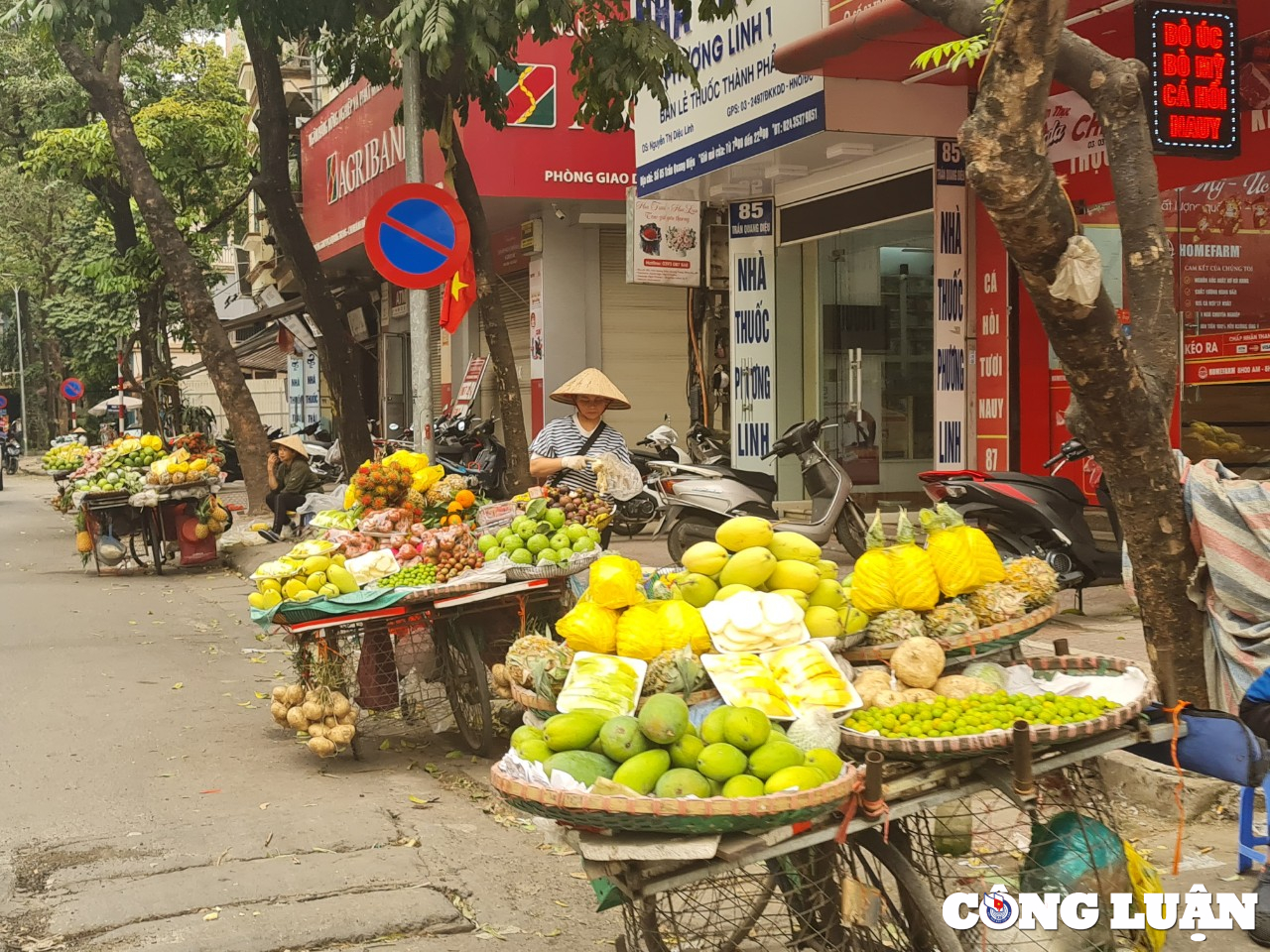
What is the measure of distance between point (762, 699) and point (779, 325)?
1099 centimetres

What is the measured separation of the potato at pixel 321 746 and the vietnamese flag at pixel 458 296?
185 inches

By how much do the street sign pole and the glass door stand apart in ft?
18.3

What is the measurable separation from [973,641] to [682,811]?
148 cm

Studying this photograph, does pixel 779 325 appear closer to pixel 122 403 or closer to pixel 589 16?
pixel 589 16

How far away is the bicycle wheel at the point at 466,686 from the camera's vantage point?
20.8 feet

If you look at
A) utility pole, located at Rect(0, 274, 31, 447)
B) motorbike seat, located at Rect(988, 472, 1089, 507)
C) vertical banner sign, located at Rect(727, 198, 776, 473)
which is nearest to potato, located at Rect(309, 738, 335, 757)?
motorbike seat, located at Rect(988, 472, 1089, 507)

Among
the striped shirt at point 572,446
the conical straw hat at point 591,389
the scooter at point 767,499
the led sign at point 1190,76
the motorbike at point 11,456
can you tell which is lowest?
the motorbike at point 11,456

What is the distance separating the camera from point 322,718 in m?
6.23

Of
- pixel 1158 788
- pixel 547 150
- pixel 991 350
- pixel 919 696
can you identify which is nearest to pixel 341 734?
pixel 919 696

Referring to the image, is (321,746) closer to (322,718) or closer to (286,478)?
(322,718)

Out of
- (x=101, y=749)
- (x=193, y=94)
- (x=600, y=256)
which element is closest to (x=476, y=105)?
(x=600, y=256)

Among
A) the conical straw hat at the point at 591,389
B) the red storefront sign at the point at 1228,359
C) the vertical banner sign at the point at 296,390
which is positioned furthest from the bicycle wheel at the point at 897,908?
the vertical banner sign at the point at 296,390

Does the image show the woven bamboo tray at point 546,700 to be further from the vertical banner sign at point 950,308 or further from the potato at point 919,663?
the vertical banner sign at point 950,308

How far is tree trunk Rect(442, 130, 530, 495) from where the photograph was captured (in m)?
10.5
